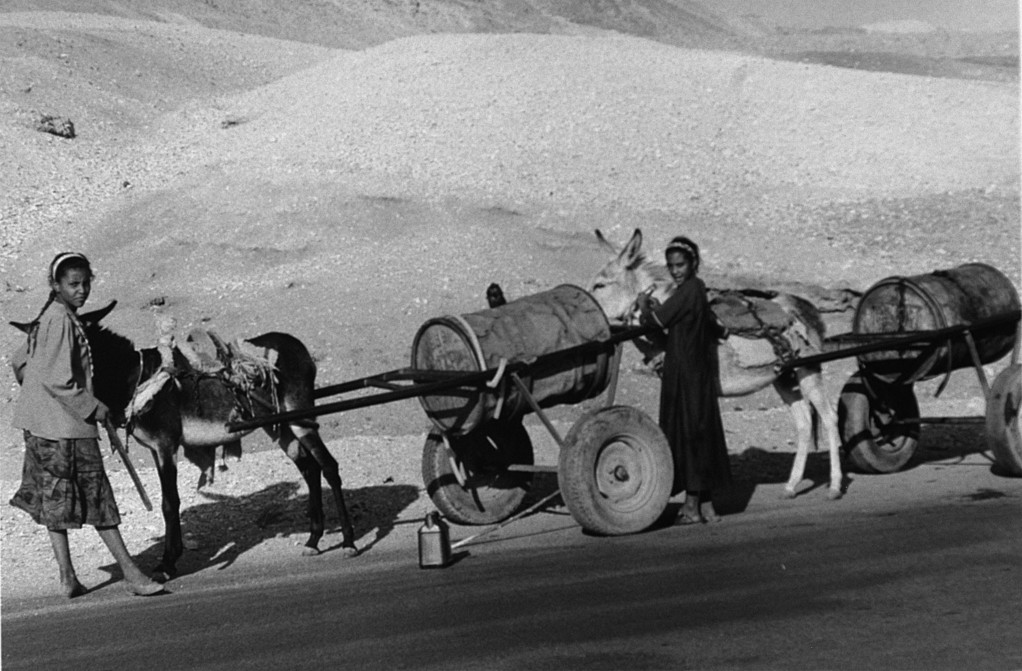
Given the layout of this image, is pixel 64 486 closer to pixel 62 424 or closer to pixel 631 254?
pixel 62 424

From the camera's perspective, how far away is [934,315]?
11.5 m

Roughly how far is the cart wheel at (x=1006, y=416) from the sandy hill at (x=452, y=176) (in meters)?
5.93

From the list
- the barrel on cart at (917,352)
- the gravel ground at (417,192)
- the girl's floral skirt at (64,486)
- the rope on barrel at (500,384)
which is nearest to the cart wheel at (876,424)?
the barrel on cart at (917,352)

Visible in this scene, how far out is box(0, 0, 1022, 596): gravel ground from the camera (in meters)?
15.5

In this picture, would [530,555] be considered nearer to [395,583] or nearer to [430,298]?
[395,583]

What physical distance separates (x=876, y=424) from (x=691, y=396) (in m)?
2.87

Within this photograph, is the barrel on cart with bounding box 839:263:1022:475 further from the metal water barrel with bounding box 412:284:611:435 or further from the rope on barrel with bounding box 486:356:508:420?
the rope on barrel with bounding box 486:356:508:420

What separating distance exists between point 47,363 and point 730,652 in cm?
470

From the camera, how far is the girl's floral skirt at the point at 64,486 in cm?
885

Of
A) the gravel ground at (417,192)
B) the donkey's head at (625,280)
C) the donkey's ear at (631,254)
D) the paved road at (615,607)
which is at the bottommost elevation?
the paved road at (615,607)

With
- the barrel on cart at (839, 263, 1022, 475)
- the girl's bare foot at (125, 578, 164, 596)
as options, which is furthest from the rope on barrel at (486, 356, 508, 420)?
the barrel on cart at (839, 263, 1022, 475)

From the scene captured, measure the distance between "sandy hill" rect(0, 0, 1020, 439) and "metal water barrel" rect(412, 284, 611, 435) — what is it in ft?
14.7

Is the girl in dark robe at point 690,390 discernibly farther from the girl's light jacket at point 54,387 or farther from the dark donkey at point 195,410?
the girl's light jacket at point 54,387

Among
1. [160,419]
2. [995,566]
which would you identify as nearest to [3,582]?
[160,419]
